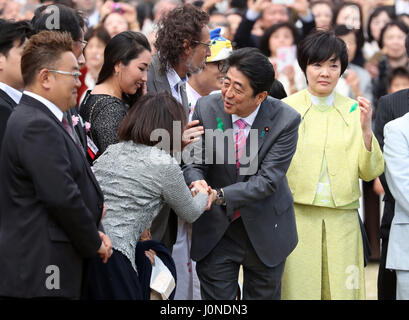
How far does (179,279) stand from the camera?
4.53 meters

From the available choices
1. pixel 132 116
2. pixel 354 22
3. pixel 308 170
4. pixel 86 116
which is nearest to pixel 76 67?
pixel 132 116

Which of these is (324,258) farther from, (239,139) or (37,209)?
→ (37,209)

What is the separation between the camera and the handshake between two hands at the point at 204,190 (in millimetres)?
3783

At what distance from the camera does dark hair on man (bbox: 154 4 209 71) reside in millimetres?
4441

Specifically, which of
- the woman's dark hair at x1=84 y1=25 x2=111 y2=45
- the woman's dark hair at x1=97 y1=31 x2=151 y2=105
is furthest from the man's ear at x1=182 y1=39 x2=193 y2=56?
the woman's dark hair at x1=84 y1=25 x2=111 y2=45

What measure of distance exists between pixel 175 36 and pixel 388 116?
145 cm

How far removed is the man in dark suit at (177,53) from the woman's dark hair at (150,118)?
772 millimetres

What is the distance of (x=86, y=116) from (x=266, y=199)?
3.62 feet

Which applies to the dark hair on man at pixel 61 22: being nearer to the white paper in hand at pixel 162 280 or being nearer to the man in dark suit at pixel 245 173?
the man in dark suit at pixel 245 173

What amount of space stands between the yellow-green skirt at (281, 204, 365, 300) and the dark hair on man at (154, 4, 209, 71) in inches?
46.2

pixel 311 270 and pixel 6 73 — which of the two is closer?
pixel 6 73

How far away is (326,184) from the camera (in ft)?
14.3

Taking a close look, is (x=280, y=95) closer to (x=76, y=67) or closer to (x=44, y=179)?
(x=76, y=67)

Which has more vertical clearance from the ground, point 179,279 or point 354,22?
point 354,22
